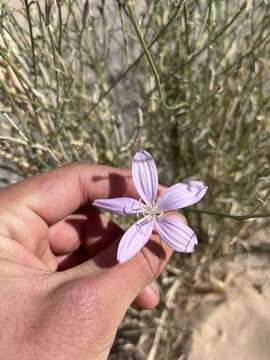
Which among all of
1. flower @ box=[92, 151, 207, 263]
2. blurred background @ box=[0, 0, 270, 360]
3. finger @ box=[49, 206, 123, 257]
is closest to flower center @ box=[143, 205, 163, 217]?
flower @ box=[92, 151, 207, 263]

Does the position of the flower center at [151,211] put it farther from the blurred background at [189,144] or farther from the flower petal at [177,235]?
the blurred background at [189,144]

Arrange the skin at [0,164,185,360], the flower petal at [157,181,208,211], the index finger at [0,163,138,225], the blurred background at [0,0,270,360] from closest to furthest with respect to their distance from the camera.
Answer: the skin at [0,164,185,360], the flower petal at [157,181,208,211], the index finger at [0,163,138,225], the blurred background at [0,0,270,360]

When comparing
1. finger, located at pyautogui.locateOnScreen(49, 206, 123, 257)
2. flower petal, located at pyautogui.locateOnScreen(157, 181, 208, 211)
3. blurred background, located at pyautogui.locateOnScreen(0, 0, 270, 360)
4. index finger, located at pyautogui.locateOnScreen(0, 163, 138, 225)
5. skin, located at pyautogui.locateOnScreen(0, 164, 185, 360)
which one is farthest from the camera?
blurred background, located at pyautogui.locateOnScreen(0, 0, 270, 360)

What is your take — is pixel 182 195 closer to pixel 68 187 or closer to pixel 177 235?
pixel 177 235

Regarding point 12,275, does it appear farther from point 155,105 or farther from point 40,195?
point 155,105

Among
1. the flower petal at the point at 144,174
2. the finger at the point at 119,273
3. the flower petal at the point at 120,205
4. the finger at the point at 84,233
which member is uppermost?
the flower petal at the point at 144,174

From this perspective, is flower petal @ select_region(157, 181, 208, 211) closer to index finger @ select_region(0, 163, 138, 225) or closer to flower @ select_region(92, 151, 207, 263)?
flower @ select_region(92, 151, 207, 263)

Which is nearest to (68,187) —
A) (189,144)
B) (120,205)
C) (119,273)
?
(120,205)

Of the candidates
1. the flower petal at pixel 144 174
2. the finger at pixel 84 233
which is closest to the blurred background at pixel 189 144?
the finger at pixel 84 233
